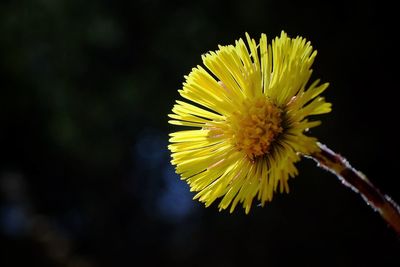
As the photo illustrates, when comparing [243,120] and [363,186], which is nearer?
[363,186]

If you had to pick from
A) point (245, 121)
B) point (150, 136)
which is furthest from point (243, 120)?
point (150, 136)

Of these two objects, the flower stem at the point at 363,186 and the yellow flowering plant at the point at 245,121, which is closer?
the flower stem at the point at 363,186

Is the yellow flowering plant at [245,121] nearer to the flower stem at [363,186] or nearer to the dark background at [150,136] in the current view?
the flower stem at [363,186]

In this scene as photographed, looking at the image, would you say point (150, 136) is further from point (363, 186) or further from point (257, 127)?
point (363, 186)

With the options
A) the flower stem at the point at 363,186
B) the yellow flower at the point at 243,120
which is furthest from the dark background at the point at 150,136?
the flower stem at the point at 363,186

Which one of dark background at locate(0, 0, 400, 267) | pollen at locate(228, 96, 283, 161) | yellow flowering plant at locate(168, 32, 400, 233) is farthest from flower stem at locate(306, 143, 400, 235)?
dark background at locate(0, 0, 400, 267)

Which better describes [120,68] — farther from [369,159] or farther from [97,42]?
[369,159]
